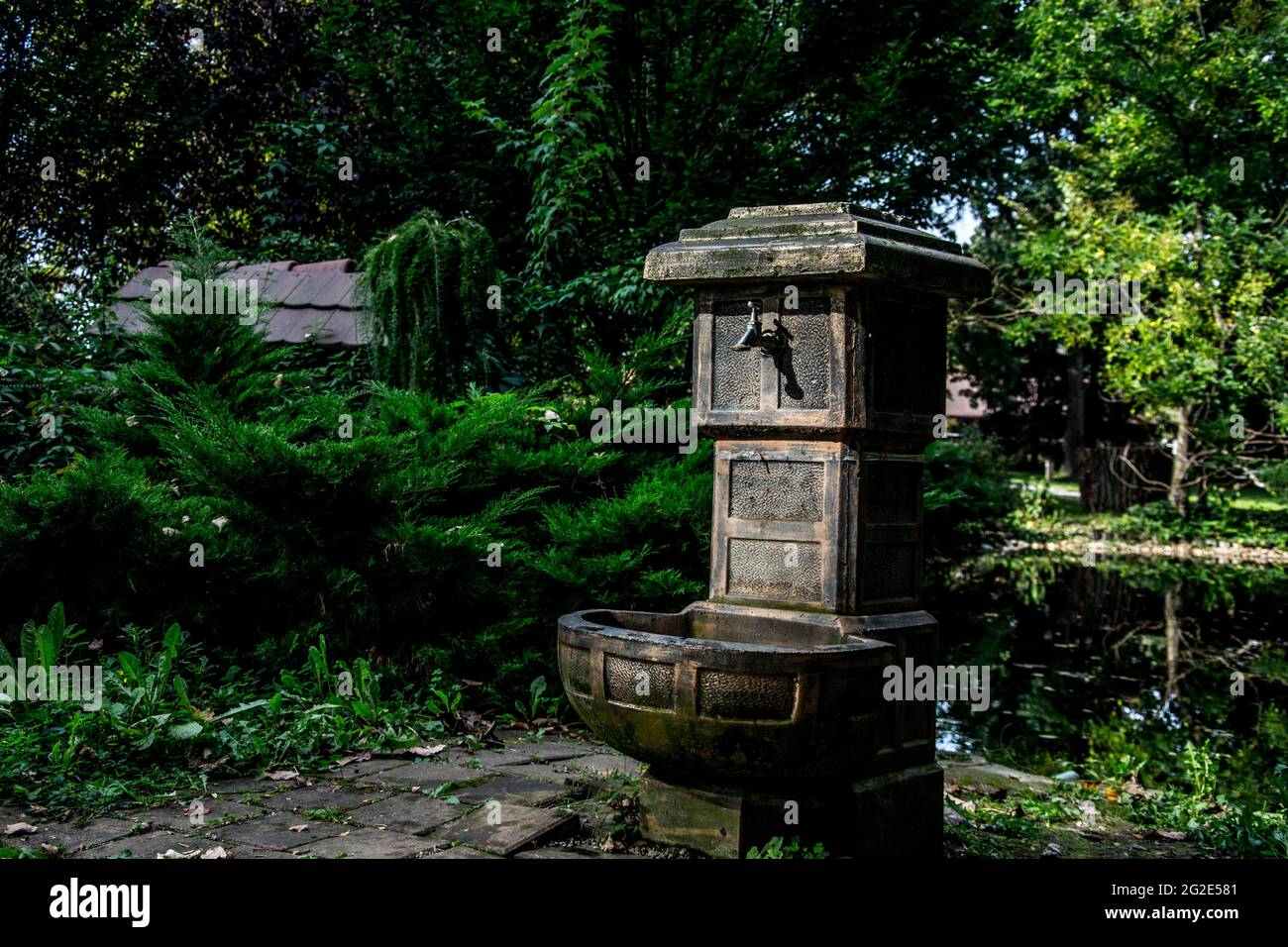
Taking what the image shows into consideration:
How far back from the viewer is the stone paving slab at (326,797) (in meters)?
4.14

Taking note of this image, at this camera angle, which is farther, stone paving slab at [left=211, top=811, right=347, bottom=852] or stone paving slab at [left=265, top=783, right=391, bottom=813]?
stone paving slab at [left=265, top=783, right=391, bottom=813]

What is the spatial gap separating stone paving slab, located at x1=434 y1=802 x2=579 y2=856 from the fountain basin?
14.0 inches

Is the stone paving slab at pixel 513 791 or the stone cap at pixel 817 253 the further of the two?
the stone paving slab at pixel 513 791

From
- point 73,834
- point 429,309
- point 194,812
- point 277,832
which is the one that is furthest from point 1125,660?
point 73,834

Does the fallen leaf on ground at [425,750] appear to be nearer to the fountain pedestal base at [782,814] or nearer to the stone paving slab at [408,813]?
the stone paving slab at [408,813]

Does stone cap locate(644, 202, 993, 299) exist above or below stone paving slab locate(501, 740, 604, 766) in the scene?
above

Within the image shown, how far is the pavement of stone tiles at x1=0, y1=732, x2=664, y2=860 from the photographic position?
365 centimetres

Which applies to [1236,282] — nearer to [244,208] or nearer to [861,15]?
[861,15]

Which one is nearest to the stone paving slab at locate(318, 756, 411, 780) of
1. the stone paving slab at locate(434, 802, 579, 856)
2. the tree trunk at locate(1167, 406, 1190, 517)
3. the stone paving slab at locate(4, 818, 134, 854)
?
the stone paving slab at locate(434, 802, 579, 856)

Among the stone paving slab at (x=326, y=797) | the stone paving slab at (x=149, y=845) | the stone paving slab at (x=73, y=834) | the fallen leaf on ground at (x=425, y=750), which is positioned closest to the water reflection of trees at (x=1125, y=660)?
the fallen leaf on ground at (x=425, y=750)

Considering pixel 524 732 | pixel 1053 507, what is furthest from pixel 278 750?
pixel 1053 507

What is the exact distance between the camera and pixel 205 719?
489 cm

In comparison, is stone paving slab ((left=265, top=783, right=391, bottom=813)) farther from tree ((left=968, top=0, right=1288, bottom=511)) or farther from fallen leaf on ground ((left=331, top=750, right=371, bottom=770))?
→ tree ((left=968, top=0, right=1288, bottom=511))

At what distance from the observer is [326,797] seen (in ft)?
14.0
